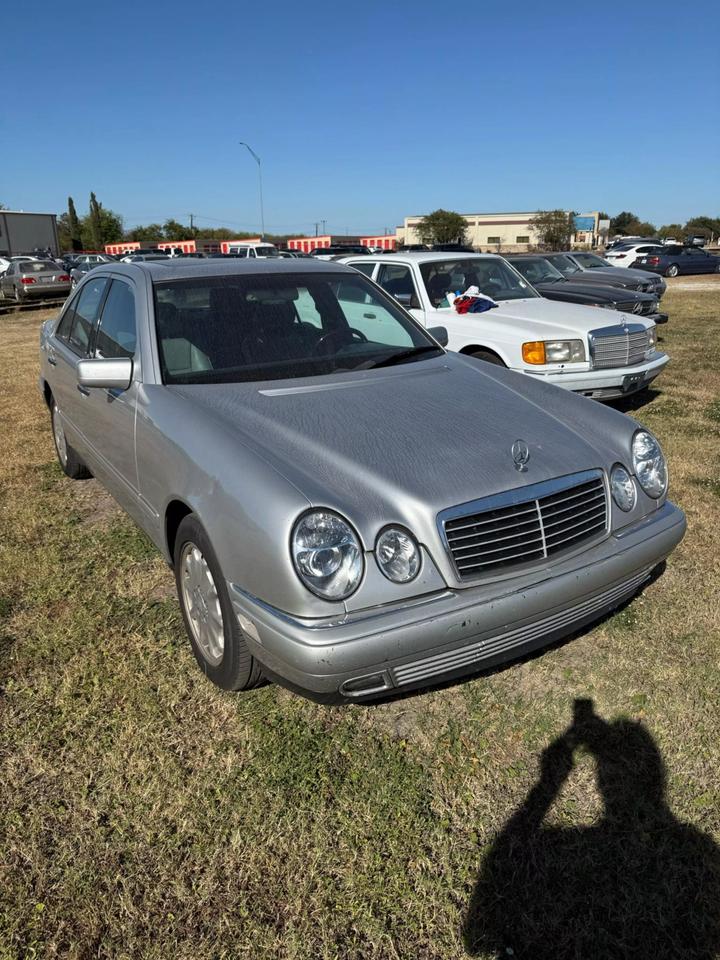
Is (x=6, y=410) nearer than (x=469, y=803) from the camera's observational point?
No

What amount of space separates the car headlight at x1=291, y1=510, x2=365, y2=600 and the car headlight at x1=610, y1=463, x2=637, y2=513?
1.20m

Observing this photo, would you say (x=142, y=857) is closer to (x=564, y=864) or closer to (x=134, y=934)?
(x=134, y=934)

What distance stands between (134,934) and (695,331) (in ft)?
45.8

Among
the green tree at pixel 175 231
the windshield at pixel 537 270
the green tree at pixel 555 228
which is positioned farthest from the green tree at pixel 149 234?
the windshield at pixel 537 270

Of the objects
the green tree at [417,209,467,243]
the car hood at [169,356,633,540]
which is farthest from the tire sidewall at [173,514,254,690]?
the green tree at [417,209,467,243]

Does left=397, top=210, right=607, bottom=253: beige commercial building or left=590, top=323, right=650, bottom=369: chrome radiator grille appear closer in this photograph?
left=590, top=323, right=650, bottom=369: chrome radiator grille

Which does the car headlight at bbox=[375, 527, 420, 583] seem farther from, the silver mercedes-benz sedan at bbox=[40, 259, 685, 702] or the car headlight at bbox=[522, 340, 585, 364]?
the car headlight at bbox=[522, 340, 585, 364]

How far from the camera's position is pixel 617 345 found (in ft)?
21.9

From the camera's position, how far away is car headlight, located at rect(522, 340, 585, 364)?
6402 millimetres

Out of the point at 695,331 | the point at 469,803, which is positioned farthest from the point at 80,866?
the point at 695,331

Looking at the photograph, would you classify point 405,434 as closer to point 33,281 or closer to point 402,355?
point 402,355

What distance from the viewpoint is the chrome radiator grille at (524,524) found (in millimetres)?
2367

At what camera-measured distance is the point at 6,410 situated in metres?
7.98

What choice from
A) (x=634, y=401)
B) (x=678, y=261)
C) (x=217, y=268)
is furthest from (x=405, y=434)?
(x=678, y=261)
